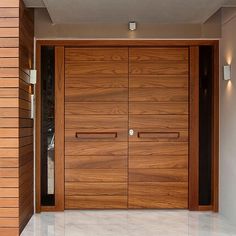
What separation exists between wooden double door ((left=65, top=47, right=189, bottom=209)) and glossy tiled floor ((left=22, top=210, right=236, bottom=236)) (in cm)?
24

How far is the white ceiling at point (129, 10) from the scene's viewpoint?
4.51 meters

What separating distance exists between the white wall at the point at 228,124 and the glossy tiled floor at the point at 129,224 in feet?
0.82

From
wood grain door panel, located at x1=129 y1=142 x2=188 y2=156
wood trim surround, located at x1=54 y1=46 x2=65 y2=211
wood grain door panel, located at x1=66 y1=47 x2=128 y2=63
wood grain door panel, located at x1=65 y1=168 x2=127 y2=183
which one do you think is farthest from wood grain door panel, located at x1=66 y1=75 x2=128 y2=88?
wood grain door panel, located at x1=65 y1=168 x2=127 y2=183

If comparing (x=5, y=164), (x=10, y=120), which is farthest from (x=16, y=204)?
(x=10, y=120)

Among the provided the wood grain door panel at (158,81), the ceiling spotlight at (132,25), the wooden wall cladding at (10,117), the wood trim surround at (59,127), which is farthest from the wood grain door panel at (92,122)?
the wooden wall cladding at (10,117)

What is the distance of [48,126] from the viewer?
18.6 feet

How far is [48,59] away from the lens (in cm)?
564

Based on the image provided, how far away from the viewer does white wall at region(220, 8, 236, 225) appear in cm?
505

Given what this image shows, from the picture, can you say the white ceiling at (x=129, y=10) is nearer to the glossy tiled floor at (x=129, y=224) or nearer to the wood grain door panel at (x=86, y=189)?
the wood grain door panel at (x=86, y=189)

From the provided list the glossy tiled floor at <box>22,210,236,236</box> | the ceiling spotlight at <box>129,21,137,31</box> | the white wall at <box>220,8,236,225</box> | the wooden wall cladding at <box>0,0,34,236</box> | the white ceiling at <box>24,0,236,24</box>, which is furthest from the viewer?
the ceiling spotlight at <box>129,21,137,31</box>

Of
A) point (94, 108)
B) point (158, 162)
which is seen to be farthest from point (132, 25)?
point (158, 162)

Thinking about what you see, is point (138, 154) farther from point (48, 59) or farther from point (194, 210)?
point (48, 59)

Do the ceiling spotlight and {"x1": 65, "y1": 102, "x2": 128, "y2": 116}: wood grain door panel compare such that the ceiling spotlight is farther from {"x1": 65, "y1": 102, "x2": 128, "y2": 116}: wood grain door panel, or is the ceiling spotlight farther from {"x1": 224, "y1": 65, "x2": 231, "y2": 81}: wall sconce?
{"x1": 224, "y1": 65, "x2": 231, "y2": 81}: wall sconce

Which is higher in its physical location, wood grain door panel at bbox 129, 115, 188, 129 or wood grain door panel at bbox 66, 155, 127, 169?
wood grain door panel at bbox 129, 115, 188, 129
